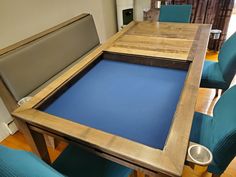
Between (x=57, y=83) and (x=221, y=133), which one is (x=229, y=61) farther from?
(x=57, y=83)

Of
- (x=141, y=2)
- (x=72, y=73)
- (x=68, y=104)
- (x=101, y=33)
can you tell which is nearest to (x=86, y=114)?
(x=68, y=104)

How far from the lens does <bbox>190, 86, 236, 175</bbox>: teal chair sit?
2.70 ft

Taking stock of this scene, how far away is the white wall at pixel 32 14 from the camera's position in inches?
65.2

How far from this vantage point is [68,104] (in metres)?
1.08

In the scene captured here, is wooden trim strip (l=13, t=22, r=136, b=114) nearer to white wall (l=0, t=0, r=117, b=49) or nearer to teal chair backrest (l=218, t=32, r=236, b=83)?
white wall (l=0, t=0, r=117, b=49)

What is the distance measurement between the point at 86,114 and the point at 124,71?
513mm

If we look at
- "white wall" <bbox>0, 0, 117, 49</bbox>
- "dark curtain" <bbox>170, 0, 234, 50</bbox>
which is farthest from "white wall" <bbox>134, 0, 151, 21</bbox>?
"white wall" <bbox>0, 0, 117, 49</bbox>

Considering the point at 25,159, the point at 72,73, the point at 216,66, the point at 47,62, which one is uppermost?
the point at 25,159

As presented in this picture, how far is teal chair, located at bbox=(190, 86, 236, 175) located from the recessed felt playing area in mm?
242

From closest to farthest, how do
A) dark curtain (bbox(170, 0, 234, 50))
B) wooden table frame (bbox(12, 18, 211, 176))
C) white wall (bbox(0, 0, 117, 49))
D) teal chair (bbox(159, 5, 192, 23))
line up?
1. wooden table frame (bbox(12, 18, 211, 176))
2. white wall (bbox(0, 0, 117, 49))
3. teal chair (bbox(159, 5, 192, 23))
4. dark curtain (bbox(170, 0, 234, 50))

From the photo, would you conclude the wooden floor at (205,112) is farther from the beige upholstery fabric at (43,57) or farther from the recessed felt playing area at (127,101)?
the recessed felt playing area at (127,101)

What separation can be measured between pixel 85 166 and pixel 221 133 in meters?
0.70

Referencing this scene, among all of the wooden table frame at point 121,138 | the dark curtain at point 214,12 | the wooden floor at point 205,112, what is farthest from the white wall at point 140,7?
the wooden table frame at point 121,138

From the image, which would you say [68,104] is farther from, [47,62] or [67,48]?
[67,48]
